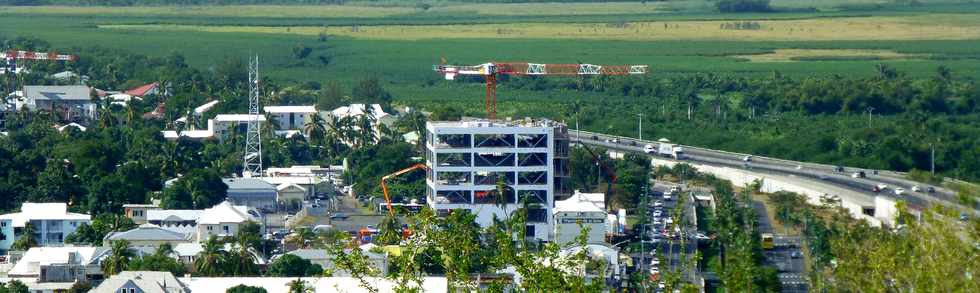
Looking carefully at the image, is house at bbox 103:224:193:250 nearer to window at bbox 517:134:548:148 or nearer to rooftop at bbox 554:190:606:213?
rooftop at bbox 554:190:606:213

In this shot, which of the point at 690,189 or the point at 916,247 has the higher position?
the point at 916,247

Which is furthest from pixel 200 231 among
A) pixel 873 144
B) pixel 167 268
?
pixel 873 144

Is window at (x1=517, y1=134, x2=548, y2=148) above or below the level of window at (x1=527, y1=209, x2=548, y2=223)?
above

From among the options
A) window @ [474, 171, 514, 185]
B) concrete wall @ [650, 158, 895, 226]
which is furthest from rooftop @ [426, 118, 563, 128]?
concrete wall @ [650, 158, 895, 226]

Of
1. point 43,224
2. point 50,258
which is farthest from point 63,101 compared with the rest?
point 50,258

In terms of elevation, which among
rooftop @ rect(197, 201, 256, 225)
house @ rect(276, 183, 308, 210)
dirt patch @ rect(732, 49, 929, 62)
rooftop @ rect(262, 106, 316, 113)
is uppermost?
rooftop @ rect(262, 106, 316, 113)

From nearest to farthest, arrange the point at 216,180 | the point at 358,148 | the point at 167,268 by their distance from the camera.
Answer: the point at 167,268 < the point at 216,180 < the point at 358,148

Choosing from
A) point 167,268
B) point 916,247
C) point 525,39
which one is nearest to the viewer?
point 916,247

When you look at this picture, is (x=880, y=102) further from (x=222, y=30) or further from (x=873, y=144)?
(x=222, y=30)
